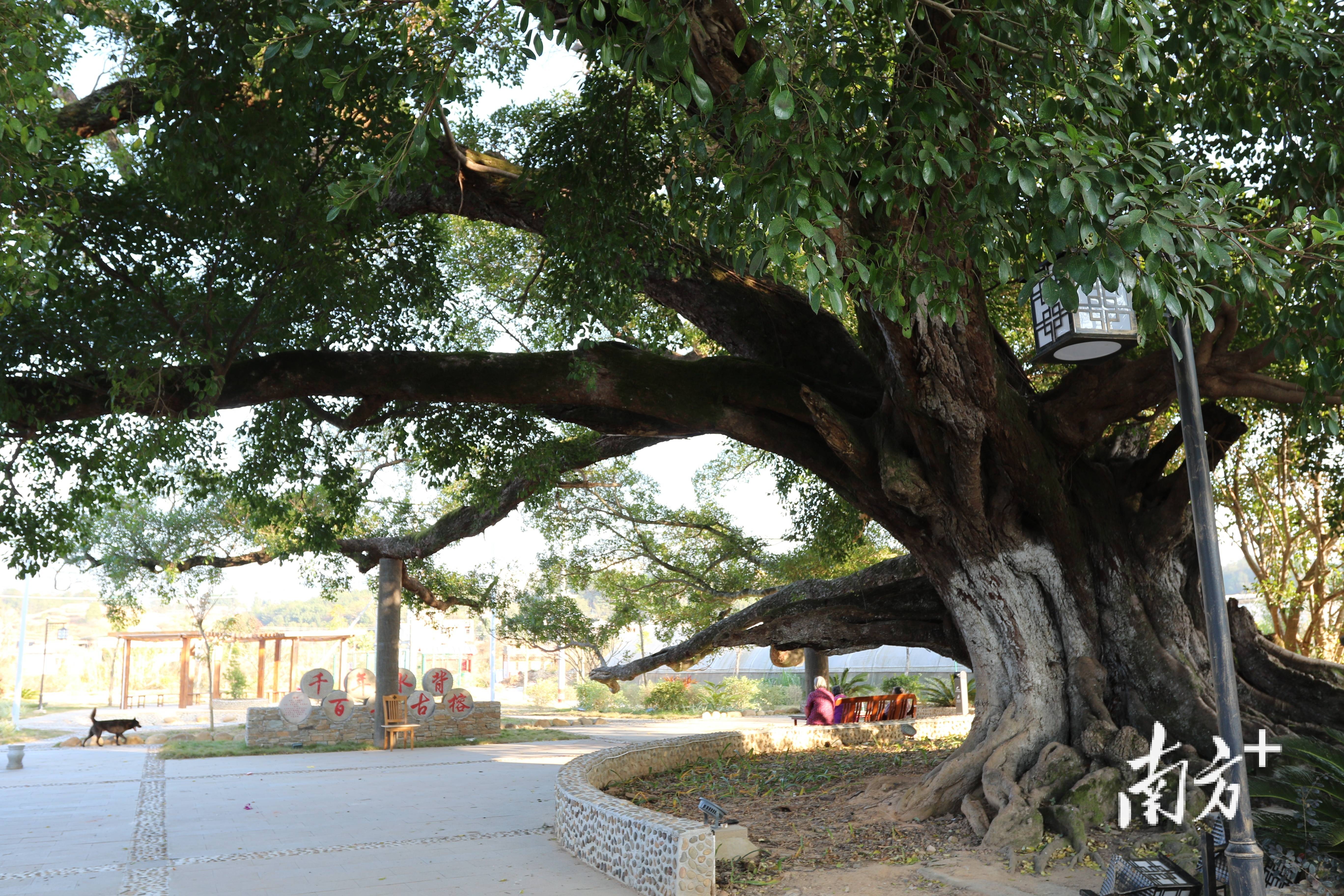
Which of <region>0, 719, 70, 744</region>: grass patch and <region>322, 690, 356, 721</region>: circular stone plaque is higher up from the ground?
<region>322, 690, 356, 721</region>: circular stone plaque

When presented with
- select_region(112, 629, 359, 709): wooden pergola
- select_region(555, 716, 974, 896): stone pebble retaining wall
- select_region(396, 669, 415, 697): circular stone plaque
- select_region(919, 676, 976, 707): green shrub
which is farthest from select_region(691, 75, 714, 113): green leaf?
select_region(112, 629, 359, 709): wooden pergola

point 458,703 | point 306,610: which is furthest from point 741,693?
point 306,610

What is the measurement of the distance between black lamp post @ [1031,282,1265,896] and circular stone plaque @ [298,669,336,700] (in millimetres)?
15437

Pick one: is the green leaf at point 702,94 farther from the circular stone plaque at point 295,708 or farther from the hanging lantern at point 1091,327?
the circular stone plaque at point 295,708

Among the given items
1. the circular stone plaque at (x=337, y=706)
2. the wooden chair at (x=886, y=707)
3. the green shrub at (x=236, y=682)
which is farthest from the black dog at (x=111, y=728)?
the green shrub at (x=236, y=682)

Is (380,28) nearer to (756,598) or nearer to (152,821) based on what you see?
(152,821)

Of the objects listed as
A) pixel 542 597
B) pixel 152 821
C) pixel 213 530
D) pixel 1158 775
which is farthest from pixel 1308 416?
pixel 213 530

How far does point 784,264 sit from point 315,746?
1598cm

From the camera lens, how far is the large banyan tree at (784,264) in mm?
4117

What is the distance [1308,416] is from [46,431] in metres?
9.10

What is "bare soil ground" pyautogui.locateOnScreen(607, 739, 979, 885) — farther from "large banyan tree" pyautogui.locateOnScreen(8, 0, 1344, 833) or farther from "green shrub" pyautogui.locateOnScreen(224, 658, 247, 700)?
"green shrub" pyautogui.locateOnScreen(224, 658, 247, 700)

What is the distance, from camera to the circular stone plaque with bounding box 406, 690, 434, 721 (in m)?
17.0

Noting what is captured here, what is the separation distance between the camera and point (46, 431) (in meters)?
7.41

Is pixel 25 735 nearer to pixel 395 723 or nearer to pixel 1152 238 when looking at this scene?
pixel 395 723
